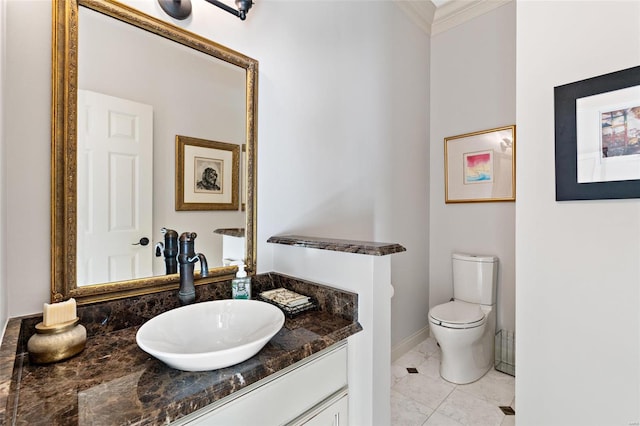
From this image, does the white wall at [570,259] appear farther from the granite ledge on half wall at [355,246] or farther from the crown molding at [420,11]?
the crown molding at [420,11]

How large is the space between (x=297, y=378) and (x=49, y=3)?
1.48 metres

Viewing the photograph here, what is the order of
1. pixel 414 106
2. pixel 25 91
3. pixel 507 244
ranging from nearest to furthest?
pixel 25 91 → pixel 507 244 → pixel 414 106

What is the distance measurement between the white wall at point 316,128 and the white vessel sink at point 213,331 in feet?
1.37

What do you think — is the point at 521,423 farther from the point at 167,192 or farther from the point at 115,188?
the point at 115,188

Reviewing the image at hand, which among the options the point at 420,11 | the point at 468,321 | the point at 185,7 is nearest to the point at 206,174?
the point at 185,7

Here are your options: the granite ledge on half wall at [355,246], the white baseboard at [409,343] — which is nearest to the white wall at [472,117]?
the white baseboard at [409,343]

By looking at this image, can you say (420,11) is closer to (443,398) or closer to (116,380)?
(443,398)

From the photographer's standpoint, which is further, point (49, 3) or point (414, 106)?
point (414, 106)

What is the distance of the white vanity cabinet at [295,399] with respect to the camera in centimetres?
80

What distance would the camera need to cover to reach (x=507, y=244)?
93.7 inches

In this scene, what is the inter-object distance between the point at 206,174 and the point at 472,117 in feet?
7.43

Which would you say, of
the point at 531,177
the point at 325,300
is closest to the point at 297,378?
the point at 325,300

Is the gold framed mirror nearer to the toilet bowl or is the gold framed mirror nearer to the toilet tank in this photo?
the toilet bowl

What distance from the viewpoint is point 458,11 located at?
8.51 feet
